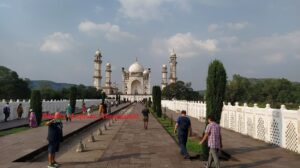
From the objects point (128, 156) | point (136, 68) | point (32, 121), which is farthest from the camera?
point (136, 68)

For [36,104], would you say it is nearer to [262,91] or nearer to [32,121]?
[32,121]

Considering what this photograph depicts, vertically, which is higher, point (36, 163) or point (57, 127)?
point (57, 127)

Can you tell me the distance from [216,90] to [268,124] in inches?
165

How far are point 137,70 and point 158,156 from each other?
118 metres

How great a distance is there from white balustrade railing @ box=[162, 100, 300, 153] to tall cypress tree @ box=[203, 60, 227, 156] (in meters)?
2.59

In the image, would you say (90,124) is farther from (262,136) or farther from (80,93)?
(80,93)

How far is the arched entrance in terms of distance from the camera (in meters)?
130

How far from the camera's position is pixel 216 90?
11203 millimetres

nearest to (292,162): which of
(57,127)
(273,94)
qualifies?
(57,127)

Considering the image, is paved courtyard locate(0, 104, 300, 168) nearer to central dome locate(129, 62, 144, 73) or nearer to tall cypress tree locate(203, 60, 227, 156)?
tall cypress tree locate(203, 60, 227, 156)

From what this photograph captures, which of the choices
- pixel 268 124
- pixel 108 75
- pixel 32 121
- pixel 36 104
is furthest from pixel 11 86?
pixel 108 75

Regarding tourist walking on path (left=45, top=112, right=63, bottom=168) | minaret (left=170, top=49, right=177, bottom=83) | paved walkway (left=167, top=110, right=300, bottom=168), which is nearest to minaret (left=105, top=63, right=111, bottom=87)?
minaret (left=170, top=49, right=177, bottom=83)

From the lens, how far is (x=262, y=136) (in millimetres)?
15039

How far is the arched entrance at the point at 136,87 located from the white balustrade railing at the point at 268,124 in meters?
109
